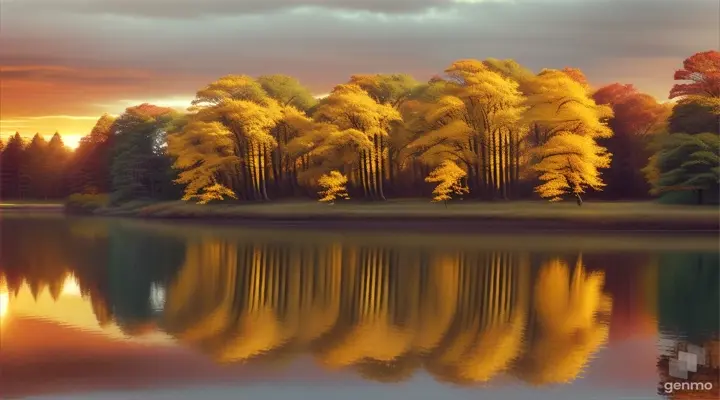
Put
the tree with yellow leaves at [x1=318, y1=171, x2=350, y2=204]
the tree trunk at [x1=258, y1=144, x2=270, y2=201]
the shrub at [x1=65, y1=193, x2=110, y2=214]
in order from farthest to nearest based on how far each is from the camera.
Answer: the shrub at [x1=65, y1=193, x2=110, y2=214] < the tree trunk at [x1=258, y1=144, x2=270, y2=201] < the tree with yellow leaves at [x1=318, y1=171, x2=350, y2=204]

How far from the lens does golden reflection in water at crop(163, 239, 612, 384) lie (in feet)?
47.7

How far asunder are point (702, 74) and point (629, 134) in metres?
12.3

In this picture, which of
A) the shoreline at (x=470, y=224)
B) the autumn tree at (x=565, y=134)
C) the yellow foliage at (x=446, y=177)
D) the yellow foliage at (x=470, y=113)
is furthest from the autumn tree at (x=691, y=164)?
the yellow foliage at (x=446, y=177)

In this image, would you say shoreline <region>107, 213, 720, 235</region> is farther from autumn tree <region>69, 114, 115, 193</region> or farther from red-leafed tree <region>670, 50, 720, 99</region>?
autumn tree <region>69, 114, 115, 193</region>

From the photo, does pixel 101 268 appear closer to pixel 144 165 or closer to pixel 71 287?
pixel 71 287

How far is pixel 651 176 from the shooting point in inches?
2420

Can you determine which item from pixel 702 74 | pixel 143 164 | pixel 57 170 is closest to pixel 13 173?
pixel 57 170

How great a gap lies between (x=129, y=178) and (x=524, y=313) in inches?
2850

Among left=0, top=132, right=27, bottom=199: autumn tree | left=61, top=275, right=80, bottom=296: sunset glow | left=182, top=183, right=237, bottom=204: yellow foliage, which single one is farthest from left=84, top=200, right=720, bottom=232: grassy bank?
left=0, top=132, right=27, bottom=199: autumn tree

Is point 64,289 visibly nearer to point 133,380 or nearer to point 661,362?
point 133,380

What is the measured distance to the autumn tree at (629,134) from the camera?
220 feet

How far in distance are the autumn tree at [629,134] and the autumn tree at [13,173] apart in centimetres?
9689

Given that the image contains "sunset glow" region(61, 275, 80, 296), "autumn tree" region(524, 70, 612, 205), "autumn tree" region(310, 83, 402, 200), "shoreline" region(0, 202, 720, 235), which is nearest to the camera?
"sunset glow" region(61, 275, 80, 296)

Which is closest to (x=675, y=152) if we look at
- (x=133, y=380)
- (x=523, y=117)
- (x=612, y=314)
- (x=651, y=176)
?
(x=651, y=176)
